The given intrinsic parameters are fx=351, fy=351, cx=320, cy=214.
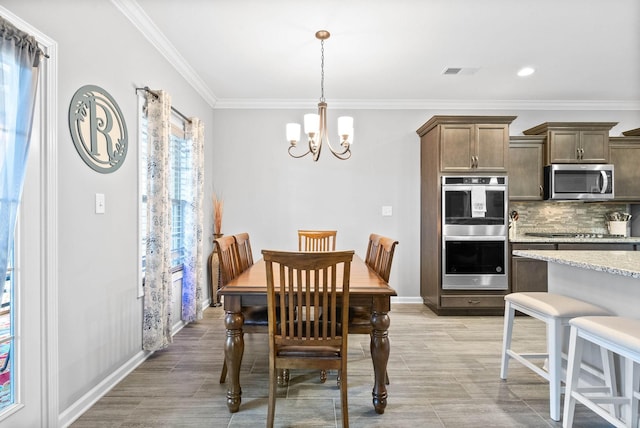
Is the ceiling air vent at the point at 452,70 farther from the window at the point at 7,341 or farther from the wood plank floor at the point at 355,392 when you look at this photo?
the window at the point at 7,341

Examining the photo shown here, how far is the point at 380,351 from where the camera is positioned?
1.98m

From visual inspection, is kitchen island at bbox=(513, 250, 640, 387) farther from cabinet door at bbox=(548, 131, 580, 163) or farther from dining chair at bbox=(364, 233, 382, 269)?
cabinet door at bbox=(548, 131, 580, 163)

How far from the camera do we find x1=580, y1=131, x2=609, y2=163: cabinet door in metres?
4.13

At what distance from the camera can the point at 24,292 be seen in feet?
5.45

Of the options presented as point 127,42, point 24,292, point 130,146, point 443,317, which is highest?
point 127,42

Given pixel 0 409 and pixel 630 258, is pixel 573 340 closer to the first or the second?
pixel 630 258

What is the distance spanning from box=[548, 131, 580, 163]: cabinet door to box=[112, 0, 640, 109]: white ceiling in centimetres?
53

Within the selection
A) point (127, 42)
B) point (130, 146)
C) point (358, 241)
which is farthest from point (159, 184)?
point (358, 241)

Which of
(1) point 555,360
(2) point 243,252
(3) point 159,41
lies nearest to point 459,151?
(1) point 555,360

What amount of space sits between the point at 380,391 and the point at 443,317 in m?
2.21

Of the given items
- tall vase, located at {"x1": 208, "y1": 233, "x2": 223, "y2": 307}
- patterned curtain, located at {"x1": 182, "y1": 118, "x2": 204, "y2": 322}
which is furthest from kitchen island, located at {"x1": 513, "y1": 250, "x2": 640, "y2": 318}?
tall vase, located at {"x1": 208, "y1": 233, "x2": 223, "y2": 307}

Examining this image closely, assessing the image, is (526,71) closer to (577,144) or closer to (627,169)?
(577,144)

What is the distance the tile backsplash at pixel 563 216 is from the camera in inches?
178

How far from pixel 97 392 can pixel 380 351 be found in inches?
69.3
